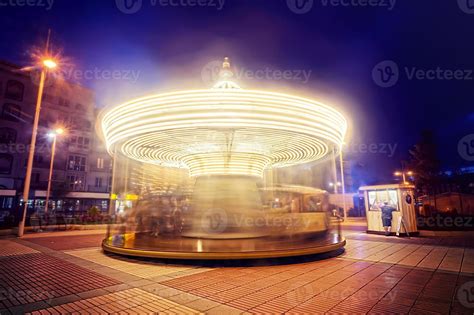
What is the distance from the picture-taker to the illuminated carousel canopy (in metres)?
6.62

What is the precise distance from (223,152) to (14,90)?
38059 mm

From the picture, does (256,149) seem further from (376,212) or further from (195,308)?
(376,212)

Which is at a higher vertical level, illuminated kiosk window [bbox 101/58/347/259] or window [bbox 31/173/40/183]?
window [bbox 31/173/40/183]

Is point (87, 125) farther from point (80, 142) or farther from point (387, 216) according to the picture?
point (387, 216)

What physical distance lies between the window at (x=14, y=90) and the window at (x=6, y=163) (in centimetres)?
765

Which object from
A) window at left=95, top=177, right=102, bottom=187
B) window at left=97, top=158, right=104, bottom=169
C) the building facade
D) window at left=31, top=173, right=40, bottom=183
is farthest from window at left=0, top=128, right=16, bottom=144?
window at left=95, top=177, right=102, bottom=187

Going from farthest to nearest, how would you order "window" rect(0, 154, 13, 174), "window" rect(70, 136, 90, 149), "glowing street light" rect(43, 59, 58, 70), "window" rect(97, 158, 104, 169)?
1. "window" rect(97, 158, 104, 169)
2. "window" rect(70, 136, 90, 149)
3. "window" rect(0, 154, 13, 174)
4. "glowing street light" rect(43, 59, 58, 70)

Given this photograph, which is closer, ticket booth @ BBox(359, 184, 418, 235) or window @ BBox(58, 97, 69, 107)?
ticket booth @ BBox(359, 184, 418, 235)

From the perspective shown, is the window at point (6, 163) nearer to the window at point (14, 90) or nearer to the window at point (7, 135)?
the window at point (7, 135)

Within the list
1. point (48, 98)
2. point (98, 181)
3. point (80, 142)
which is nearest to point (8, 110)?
point (48, 98)

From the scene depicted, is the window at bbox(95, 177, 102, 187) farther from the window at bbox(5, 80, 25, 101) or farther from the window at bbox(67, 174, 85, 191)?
the window at bbox(5, 80, 25, 101)

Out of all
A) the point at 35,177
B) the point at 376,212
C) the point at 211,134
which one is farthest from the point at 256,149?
the point at 35,177

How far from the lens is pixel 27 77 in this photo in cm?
3509

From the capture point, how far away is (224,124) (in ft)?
22.4
